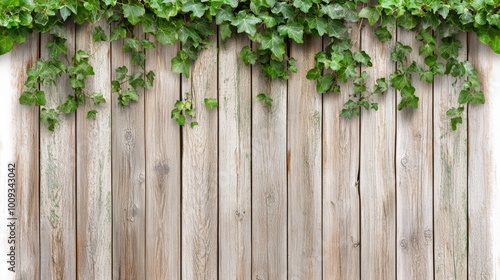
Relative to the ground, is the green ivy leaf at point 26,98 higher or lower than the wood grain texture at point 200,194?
higher

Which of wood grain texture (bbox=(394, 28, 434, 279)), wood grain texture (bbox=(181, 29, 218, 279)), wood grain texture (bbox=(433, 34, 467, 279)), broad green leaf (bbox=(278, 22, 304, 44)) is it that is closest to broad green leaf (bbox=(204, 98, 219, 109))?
wood grain texture (bbox=(181, 29, 218, 279))

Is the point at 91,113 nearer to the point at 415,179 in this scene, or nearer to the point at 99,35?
the point at 99,35

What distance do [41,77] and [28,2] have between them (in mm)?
298

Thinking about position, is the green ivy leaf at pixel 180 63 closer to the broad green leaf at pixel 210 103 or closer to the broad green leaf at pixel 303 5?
the broad green leaf at pixel 210 103

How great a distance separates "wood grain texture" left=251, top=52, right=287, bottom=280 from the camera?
8.62ft

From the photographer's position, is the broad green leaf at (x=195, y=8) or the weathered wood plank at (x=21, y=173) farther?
the weathered wood plank at (x=21, y=173)

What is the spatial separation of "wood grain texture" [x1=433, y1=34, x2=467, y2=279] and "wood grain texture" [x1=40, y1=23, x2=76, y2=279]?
1.51 metres

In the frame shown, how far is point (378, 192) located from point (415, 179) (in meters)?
0.16

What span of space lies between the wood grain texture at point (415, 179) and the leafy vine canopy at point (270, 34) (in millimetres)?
76

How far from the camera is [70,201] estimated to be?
2625 millimetres

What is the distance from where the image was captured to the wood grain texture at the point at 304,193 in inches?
104

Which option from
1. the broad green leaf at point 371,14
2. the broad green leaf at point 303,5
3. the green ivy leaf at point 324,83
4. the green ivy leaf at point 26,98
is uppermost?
the broad green leaf at point 303,5

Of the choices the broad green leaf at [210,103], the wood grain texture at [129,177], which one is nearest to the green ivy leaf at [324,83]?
the broad green leaf at [210,103]

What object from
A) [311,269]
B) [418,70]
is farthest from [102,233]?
[418,70]
